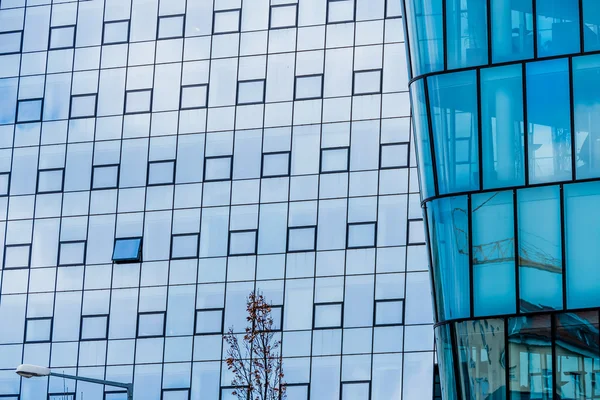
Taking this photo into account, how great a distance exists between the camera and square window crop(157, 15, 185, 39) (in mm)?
51812

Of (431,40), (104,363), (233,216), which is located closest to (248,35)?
(233,216)

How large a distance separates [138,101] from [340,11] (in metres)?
8.48

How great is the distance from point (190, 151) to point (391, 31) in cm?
864

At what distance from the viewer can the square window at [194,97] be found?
5059 centimetres

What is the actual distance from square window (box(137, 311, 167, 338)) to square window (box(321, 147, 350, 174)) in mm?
7944

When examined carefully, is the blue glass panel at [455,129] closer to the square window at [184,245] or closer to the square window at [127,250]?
the square window at [184,245]

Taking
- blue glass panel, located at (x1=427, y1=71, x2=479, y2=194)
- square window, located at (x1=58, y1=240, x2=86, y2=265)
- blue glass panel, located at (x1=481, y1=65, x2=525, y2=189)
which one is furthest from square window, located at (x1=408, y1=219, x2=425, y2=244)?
blue glass panel, located at (x1=481, y1=65, x2=525, y2=189)

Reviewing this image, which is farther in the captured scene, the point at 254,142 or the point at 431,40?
the point at 254,142

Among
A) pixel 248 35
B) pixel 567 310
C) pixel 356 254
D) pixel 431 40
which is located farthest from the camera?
pixel 248 35

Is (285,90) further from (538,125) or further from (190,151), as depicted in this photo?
(538,125)

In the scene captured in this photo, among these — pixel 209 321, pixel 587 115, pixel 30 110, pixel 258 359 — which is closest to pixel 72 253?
pixel 30 110

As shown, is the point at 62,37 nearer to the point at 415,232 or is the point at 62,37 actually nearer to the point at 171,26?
the point at 171,26

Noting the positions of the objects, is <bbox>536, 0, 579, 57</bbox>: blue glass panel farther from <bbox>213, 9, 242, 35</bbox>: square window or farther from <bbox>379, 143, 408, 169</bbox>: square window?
<bbox>213, 9, 242, 35</bbox>: square window

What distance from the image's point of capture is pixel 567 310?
87.3 feet
